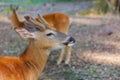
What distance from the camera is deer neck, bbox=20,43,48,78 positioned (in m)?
5.37

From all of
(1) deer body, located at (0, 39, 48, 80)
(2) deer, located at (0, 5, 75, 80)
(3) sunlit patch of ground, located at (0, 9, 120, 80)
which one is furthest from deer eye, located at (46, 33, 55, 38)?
(3) sunlit patch of ground, located at (0, 9, 120, 80)

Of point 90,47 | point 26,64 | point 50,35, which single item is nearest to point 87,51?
point 90,47

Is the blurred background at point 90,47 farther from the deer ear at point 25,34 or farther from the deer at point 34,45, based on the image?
the deer ear at point 25,34

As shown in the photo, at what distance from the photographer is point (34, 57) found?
541 cm

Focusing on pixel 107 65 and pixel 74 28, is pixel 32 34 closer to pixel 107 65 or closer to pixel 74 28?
pixel 107 65

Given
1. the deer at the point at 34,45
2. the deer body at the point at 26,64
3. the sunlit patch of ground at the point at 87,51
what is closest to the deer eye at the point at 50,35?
the deer at the point at 34,45

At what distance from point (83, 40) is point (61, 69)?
267 centimetres

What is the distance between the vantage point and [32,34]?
5324 millimetres

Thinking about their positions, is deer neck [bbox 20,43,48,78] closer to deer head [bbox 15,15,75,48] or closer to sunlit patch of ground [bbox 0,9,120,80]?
deer head [bbox 15,15,75,48]

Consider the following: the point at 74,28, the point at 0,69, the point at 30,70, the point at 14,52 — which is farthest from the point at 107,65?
the point at 74,28

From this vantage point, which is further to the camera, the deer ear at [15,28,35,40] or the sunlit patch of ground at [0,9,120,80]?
the sunlit patch of ground at [0,9,120,80]

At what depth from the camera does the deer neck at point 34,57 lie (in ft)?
17.6

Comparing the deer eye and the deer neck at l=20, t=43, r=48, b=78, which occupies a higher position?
the deer eye

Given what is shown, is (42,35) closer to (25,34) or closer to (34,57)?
(25,34)
